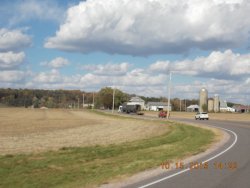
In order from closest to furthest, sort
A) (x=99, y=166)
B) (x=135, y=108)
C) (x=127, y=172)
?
1. (x=127, y=172)
2. (x=99, y=166)
3. (x=135, y=108)

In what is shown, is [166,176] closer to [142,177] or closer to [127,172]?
[142,177]

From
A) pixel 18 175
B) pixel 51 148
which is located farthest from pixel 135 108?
pixel 18 175

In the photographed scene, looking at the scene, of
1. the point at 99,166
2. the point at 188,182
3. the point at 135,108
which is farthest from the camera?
the point at 135,108

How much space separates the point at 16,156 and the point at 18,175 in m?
5.22

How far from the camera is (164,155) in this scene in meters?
21.1

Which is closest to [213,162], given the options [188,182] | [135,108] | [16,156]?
[188,182]

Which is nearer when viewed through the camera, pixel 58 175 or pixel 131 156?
pixel 58 175

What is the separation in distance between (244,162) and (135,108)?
105 m

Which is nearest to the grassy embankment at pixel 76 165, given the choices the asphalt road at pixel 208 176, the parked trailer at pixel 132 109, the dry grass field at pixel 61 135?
the asphalt road at pixel 208 176

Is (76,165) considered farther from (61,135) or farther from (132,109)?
(132,109)
